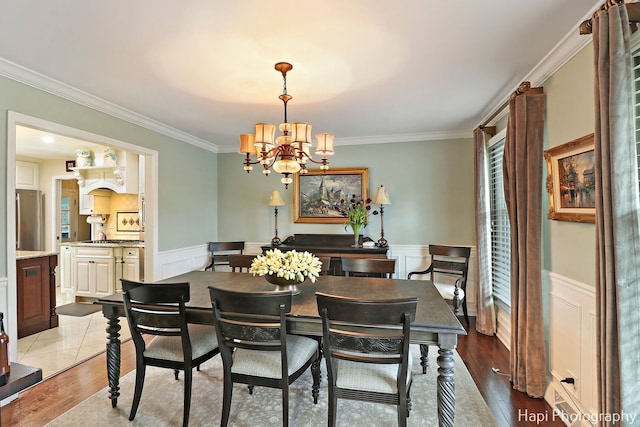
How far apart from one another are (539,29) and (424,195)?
280 cm

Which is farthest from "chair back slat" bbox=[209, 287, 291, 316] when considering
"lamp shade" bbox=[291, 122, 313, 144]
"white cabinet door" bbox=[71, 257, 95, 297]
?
"white cabinet door" bbox=[71, 257, 95, 297]

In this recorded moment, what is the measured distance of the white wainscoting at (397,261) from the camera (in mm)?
4282

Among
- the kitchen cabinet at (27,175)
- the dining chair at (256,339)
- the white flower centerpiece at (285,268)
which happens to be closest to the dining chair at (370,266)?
the white flower centerpiece at (285,268)

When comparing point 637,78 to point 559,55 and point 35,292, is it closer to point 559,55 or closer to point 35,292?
point 559,55

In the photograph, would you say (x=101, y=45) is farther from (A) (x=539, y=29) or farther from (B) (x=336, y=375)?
(A) (x=539, y=29)

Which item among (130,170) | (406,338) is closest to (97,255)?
(130,170)

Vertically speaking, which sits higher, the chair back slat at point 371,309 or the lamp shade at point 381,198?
the lamp shade at point 381,198

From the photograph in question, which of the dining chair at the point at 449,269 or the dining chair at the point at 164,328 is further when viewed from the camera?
the dining chair at the point at 449,269

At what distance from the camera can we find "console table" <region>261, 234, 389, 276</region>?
432 centimetres

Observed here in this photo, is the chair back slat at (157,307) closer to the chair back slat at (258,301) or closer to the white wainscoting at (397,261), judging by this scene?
the chair back slat at (258,301)

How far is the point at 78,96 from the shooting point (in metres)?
3.04

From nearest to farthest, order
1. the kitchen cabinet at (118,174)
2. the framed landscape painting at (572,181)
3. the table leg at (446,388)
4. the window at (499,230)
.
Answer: the table leg at (446,388) < the framed landscape painting at (572,181) < the window at (499,230) < the kitchen cabinet at (118,174)

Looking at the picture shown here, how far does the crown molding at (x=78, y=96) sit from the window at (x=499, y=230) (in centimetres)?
391

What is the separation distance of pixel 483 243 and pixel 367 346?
8.70 ft
